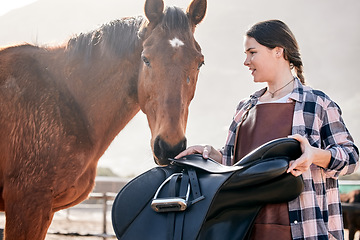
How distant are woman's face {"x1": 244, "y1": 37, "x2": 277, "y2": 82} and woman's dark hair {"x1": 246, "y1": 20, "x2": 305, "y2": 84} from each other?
0.03 metres

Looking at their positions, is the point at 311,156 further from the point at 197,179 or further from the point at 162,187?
the point at 162,187

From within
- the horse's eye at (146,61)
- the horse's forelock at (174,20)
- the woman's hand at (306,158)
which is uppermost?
the horse's forelock at (174,20)

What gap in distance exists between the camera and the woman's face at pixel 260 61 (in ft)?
7.17

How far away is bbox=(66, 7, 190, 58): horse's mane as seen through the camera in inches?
122

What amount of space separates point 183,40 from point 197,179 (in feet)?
4.40

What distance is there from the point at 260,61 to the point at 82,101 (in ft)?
5.28

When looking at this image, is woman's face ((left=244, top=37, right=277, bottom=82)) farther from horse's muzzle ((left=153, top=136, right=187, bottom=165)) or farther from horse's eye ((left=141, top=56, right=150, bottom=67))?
horse's eye ((left=141, top=56, right=150, bottom=67))

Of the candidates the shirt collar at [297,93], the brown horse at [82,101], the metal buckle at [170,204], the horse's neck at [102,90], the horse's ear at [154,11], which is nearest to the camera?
the metal buckle at [170,204]

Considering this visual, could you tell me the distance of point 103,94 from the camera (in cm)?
312

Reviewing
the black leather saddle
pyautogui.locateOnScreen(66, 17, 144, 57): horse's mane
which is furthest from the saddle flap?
pyautogui.locateOnScreen(66, 17, 144, 57): horse's mane

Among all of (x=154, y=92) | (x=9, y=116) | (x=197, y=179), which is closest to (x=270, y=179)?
(x=197, y=179)

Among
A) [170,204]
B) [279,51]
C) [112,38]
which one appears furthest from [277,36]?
[112,38]

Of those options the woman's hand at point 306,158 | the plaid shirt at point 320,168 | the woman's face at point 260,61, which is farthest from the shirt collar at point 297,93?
the woman's hand at point 306,158

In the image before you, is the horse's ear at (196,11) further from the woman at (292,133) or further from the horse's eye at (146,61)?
the woman at (292,133)
